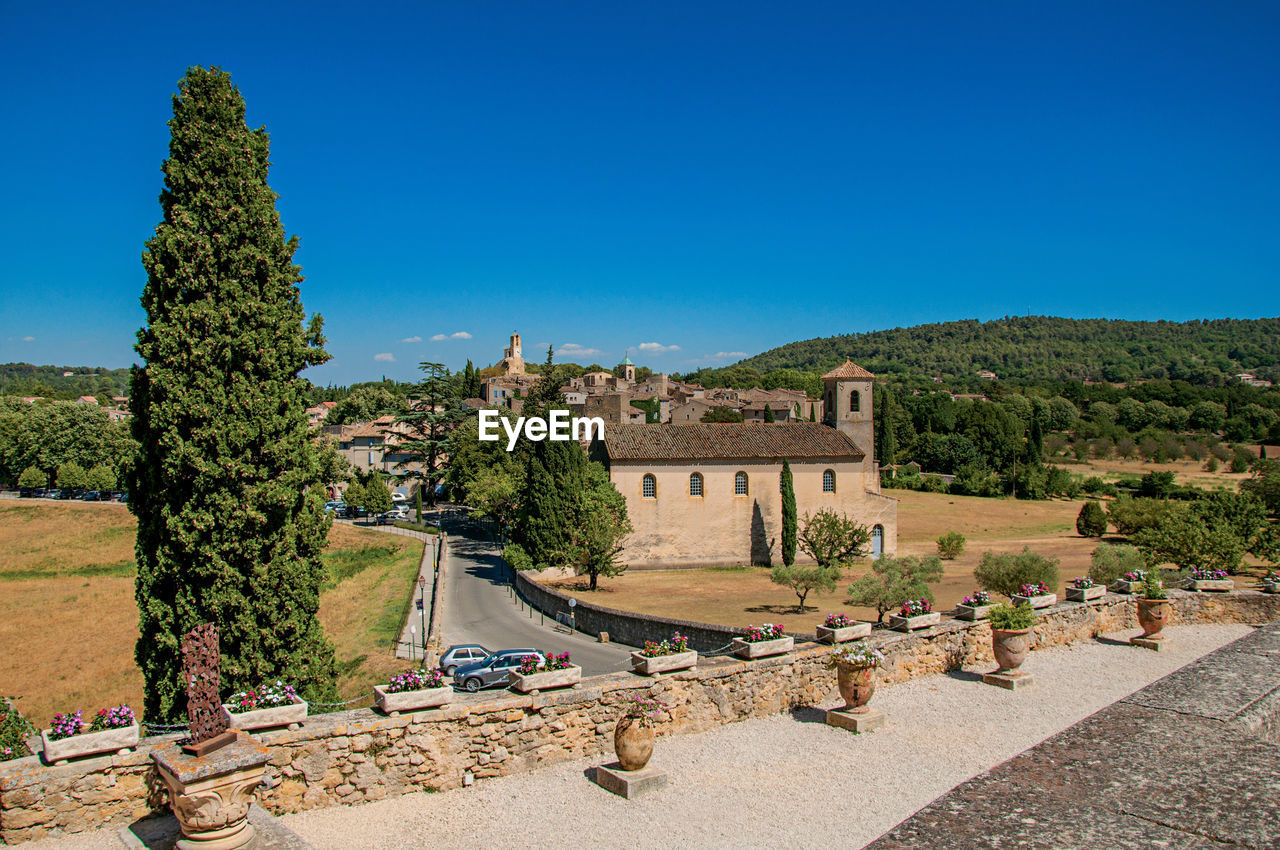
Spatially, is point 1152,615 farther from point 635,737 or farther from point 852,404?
point 852,404

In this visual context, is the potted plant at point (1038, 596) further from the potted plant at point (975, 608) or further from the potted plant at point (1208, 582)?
the potted plant at point (1208, 582)

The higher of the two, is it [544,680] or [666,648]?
[666,648]

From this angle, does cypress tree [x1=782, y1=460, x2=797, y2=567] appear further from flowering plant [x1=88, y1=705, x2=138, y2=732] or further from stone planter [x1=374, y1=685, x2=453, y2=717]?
flowering plant [x1=88, y1=705, x2=138, y2=732]

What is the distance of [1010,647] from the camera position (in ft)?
40.2

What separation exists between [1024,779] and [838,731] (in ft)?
17.9

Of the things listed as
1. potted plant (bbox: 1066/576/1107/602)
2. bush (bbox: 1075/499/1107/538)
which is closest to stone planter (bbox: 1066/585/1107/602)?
potted plant (bbox: 1066/576/1107/602)

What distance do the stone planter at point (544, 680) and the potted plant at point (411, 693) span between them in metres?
0.88

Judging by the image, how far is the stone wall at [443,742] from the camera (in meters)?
6.98

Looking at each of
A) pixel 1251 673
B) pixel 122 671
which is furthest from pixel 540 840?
pixel 122 671

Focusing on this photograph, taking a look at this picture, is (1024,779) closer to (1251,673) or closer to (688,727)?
(1251,673)

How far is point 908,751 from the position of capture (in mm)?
9547

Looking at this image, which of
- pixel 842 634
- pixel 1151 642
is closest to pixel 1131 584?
pixel 1151 642

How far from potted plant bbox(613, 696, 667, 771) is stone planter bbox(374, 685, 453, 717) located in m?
2.07

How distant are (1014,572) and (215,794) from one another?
2667 cm
